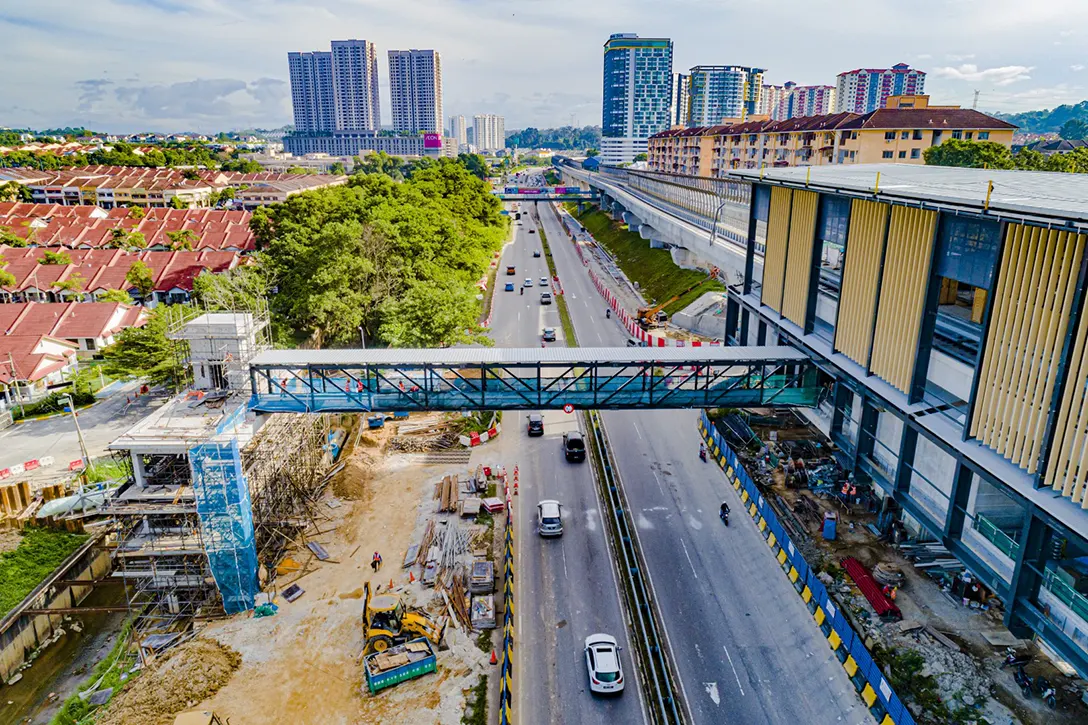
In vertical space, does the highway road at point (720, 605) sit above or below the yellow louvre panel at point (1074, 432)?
below

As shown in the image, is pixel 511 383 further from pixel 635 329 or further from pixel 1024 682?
pixel 635 329

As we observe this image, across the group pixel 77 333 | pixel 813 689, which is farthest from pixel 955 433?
pixel 77 333

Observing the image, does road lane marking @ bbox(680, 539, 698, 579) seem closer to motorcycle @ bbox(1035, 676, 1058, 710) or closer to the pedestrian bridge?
the pedestrian bridge

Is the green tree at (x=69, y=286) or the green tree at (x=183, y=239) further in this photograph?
the green tree at (x=183, y=239)

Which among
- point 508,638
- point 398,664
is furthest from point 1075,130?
point 398,664

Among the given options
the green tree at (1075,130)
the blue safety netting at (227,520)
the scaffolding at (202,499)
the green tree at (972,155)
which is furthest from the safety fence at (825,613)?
the green tree at (1075,130)

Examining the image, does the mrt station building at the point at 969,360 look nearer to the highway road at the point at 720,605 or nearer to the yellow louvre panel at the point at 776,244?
the yellow louvre panel at the point at 776,244

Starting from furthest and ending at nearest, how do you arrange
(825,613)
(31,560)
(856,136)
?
1. (856,136)
2. (31,560)
3. (825,613)

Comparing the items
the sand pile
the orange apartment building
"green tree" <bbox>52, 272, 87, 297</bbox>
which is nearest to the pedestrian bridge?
the sand pile

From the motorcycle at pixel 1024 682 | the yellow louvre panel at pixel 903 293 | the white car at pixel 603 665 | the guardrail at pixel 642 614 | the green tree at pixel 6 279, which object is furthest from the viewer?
the green tree at pixel 6 279
